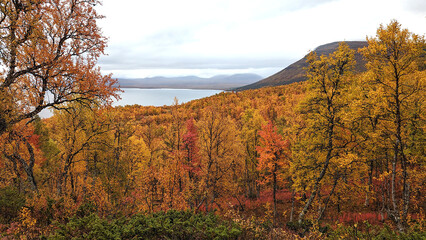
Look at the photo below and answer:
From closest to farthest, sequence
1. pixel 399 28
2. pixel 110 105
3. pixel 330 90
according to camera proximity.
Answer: pixel 110 105
pixel 399 28
pixel 330 90

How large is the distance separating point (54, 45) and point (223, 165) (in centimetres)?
1941

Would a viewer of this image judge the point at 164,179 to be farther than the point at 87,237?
Yes

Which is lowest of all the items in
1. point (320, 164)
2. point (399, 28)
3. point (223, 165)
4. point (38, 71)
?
point (223, 165)

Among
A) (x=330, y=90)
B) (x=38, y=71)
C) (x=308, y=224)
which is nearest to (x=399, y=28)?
(x=330, y=90)

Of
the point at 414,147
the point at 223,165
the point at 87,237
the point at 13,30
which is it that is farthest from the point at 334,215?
the point at 13,30

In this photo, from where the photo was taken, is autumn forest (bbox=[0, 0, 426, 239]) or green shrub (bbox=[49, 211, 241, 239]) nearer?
green shrub (bbox=[49, 211, 241, 239])

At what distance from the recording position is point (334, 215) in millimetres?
20531

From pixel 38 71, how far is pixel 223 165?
1931 centimetres

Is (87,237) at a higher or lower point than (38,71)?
lower

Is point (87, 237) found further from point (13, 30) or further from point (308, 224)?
point (308, 224)

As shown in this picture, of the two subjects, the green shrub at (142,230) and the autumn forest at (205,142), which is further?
the autumn forest at (205,142)

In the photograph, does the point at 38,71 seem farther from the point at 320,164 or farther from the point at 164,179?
the point at 320,164

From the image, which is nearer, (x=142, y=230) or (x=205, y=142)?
(x=142, y=230)

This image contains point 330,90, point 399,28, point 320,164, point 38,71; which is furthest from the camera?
point 320,164
